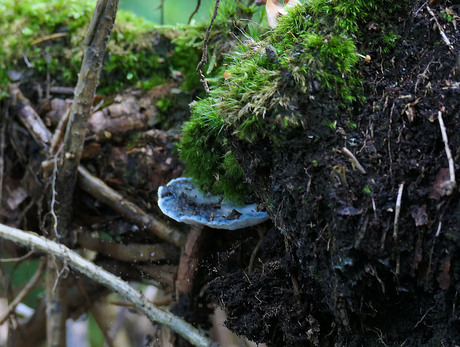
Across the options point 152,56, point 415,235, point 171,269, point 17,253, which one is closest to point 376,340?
point 415,235

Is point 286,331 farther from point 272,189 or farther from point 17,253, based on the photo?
point 17,253

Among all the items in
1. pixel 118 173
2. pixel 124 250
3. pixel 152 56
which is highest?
pixel 152 56

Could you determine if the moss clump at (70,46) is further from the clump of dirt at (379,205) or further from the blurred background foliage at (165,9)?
Answer: the clump of dirt at (379,205)

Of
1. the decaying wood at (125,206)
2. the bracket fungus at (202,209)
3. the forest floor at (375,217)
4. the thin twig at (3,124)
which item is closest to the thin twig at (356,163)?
the forest floor at (375,217)

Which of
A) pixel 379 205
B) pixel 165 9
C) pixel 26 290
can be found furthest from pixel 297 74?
pixel 26 290

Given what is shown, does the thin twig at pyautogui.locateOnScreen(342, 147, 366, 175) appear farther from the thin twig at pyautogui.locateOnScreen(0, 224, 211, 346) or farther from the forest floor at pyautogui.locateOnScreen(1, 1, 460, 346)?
the thin twig at pyautogui.locateOnScreen(0, 224, 211, 346)

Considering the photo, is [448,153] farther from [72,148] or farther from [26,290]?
[26,290]
